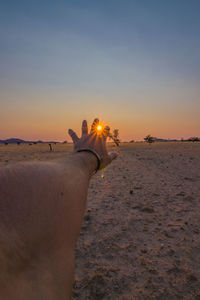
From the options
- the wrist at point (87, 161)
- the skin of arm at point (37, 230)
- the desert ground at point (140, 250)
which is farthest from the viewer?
the desert ground at point (140, 250)

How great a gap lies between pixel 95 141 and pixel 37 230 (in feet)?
3.48

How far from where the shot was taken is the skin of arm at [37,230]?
0.56 m

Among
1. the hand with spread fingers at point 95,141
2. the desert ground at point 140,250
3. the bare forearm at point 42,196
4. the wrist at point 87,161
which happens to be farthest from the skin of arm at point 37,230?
the desert ground at point 140,250

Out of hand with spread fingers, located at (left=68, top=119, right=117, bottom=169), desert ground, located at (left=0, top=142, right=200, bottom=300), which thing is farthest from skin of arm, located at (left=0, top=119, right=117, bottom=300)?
desert ground, located at (left=0, top=142, right=200, bottom=300)

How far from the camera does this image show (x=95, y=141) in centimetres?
164

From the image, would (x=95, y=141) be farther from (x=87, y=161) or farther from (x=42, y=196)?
(x=42, y=196)

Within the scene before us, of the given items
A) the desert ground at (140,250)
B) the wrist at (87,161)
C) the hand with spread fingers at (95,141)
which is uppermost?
the hand with spread fingers at (95,141)

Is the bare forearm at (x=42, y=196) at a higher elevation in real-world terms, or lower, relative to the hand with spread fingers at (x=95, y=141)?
lower

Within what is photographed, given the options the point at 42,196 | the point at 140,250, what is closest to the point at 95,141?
the point at 42,196

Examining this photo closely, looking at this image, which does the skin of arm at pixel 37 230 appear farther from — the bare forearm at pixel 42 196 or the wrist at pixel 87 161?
the wrist at pixel 87 161

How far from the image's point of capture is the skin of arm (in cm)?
56

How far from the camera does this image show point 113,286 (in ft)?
5.31

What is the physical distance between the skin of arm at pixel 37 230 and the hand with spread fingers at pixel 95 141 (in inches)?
24.9

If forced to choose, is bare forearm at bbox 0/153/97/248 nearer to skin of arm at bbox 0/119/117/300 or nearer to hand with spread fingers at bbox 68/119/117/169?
skin of arm at bbox 0/119/117/300
